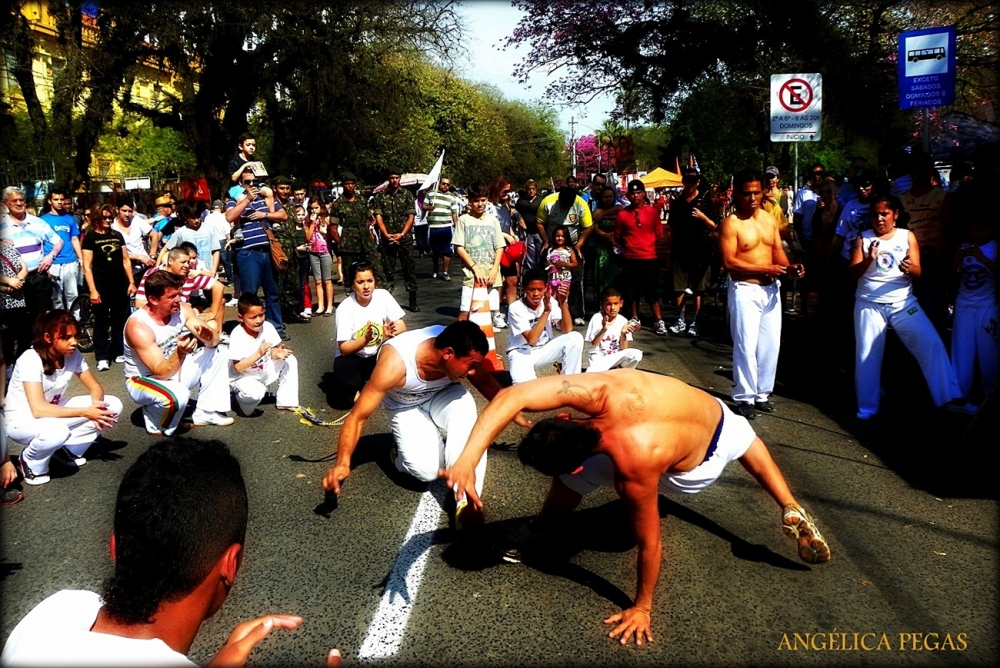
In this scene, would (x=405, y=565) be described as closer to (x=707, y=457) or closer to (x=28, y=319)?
(x=707, y=457)

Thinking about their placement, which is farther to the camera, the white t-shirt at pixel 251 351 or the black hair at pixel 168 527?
the white t-shirt at pixel 251 351

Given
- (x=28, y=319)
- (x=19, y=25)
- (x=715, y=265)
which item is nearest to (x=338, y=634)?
(x=28, y=319)

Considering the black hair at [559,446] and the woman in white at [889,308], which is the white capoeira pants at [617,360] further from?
the black hair at [559,446]

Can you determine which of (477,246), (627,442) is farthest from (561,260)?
(627,442)

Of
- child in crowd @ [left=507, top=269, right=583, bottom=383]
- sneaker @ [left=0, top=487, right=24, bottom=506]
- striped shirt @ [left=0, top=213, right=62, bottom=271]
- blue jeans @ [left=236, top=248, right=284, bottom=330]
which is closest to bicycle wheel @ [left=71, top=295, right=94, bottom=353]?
striped shirt @ [left=0, top=213, right=62, bottom=271]

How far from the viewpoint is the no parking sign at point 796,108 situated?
9367mm

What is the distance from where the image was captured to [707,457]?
12.4 ft

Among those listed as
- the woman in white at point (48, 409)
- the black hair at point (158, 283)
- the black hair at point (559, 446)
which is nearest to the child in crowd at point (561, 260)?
the black hair at point (158, 283)

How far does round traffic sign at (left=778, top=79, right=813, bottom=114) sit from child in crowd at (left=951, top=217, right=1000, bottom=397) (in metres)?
3.77

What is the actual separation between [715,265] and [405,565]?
7.46 meters

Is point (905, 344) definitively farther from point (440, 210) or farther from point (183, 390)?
point (440, 210)

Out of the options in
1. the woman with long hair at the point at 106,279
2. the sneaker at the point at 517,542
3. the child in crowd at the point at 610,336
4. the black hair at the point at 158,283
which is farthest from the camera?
the woman with long hair at the point at 106,279

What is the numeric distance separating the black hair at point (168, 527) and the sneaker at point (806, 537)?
8.88ft

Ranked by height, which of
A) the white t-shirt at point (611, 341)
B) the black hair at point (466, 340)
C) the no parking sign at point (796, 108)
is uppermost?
the no parking sign at point (796, 108)
